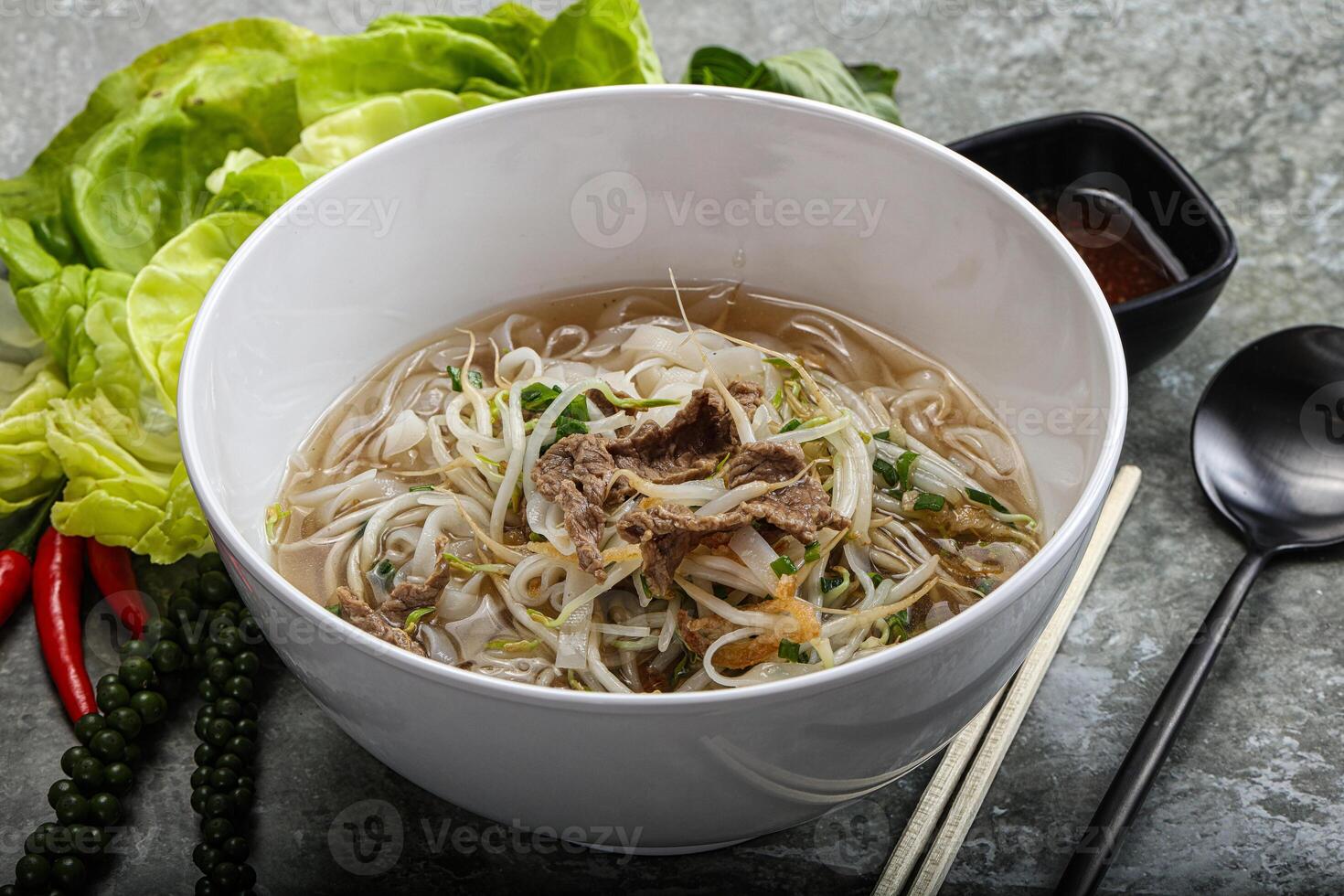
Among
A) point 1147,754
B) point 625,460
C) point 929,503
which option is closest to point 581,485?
point 625,460

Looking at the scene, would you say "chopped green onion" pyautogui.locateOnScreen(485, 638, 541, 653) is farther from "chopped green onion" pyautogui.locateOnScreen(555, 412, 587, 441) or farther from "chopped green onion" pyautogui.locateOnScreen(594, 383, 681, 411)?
"chopped green onion" pyautogui.locateOnScreen(594, 383, 681, 411)

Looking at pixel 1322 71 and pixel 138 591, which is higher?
pixel 1322 71

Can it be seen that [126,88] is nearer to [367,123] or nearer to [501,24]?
[367,123]

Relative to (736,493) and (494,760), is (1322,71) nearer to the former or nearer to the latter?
(736,493)

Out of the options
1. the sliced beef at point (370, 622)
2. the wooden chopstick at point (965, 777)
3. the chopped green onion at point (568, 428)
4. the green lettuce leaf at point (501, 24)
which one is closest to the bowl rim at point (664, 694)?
the sliced beef at point (370, 622)

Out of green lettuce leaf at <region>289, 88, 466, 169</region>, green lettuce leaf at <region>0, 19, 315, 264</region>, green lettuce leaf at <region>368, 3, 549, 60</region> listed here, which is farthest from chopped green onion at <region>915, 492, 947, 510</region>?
green lettuce leaf at <region>0, 19, 315, 264</region>

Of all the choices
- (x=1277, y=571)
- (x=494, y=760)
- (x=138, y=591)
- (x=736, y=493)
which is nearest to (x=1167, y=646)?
(x=1277, y=571)

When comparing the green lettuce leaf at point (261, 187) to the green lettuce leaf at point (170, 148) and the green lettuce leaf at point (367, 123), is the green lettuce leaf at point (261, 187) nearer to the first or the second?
the green lettuce leaf at point (367, 123)
